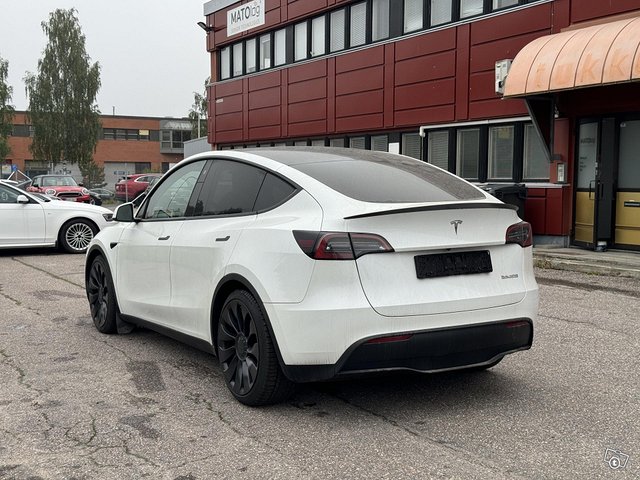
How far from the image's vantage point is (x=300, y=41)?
67.4 ft

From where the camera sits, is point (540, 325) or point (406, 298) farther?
point (540, 325)

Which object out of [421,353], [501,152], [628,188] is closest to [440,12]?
[501,152]

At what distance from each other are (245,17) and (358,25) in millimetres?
6041

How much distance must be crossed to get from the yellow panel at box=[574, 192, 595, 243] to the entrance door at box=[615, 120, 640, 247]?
1.88 feet

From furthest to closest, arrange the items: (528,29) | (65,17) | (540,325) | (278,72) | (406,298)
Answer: (65,17) < (278,72) < (528,29) < (540,325) < (406,298)

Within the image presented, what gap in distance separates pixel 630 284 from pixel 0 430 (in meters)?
8.09

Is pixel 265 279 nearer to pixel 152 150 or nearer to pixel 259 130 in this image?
pixel 259 130

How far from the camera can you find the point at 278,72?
2134 cm

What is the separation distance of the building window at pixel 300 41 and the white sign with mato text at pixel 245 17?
185 centimetres

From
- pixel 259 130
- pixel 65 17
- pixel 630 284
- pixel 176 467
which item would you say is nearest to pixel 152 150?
pixel 65 17

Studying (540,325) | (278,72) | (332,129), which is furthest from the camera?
(278,72)

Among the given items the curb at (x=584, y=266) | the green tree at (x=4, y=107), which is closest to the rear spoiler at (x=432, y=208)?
the curb at (x=584, y=266)

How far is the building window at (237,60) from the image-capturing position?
77.8 ft

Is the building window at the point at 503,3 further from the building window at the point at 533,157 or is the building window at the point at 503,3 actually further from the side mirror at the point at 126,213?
the side mirror at the point at 126,213
